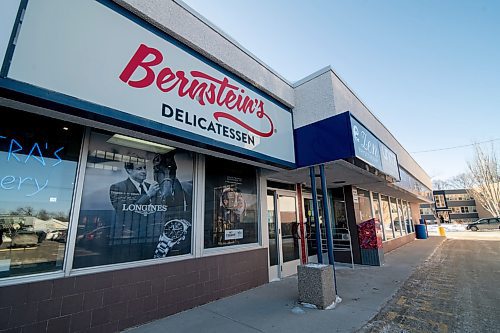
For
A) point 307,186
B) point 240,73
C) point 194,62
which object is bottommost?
point 307,186

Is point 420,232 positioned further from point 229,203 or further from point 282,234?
point 229,203

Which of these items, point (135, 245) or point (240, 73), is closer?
point (135, 245)

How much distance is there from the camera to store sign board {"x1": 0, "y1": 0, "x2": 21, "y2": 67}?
205 cm

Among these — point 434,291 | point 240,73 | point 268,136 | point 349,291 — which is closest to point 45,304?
point 268,136

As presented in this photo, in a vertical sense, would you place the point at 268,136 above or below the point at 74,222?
above

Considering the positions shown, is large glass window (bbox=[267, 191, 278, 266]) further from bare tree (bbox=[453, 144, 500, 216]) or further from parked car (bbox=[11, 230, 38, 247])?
bare tree (bbox=[453, 144, 500, 216])

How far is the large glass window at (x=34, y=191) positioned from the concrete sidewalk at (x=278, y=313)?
168 cm

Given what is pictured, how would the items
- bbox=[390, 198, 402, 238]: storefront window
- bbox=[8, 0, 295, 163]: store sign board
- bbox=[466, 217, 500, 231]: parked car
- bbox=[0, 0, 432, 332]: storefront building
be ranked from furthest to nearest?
1. bbox=[466, 217, 500, 231]: parked car
2. bbox=[390, 198, 402, 238]: storefront window
3. bbox=[0, 0, 432, 332]: storefront building
4. bbox=[8, 0, 295, 163]: store sign board

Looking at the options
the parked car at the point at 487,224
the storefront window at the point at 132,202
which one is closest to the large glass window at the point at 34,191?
the storefront window at the point at 132,202

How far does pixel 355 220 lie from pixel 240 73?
22.1 feet

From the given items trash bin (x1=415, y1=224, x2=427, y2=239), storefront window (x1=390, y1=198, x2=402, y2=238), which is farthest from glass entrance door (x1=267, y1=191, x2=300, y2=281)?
trash bin (x1=415, y1=224, x2=427, y2=239)

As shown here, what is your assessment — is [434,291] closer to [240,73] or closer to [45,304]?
[240,73]

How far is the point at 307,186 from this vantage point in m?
8.03

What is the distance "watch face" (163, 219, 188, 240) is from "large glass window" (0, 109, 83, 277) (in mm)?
1478
